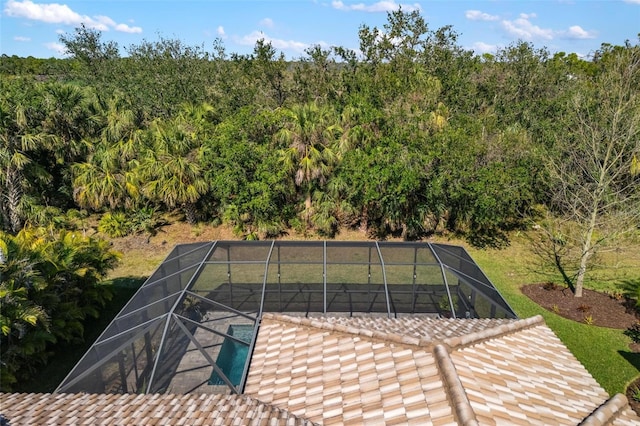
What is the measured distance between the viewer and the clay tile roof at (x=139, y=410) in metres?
5.90

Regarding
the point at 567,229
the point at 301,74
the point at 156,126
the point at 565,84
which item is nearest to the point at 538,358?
the point at 567,229

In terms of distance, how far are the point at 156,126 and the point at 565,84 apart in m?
29.1

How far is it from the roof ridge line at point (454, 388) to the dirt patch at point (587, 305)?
11110 mm

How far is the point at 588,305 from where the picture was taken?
15.6 meters

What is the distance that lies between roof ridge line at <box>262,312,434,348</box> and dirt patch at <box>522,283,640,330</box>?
35.8 feet

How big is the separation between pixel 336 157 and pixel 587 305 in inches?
484

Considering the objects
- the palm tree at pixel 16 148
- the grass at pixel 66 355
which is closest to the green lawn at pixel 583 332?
the grass at pixel 66 355

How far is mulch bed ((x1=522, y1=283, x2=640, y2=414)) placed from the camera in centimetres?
1459

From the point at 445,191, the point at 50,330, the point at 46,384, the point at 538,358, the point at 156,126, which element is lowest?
the point at 46,384

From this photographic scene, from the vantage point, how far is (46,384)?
11.2 m

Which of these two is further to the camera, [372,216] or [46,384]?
[372,216]

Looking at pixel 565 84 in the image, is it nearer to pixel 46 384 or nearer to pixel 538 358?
pixel 538 358

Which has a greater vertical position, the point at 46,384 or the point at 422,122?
the point at 422,122

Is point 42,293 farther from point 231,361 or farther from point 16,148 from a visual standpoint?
point 16,148
